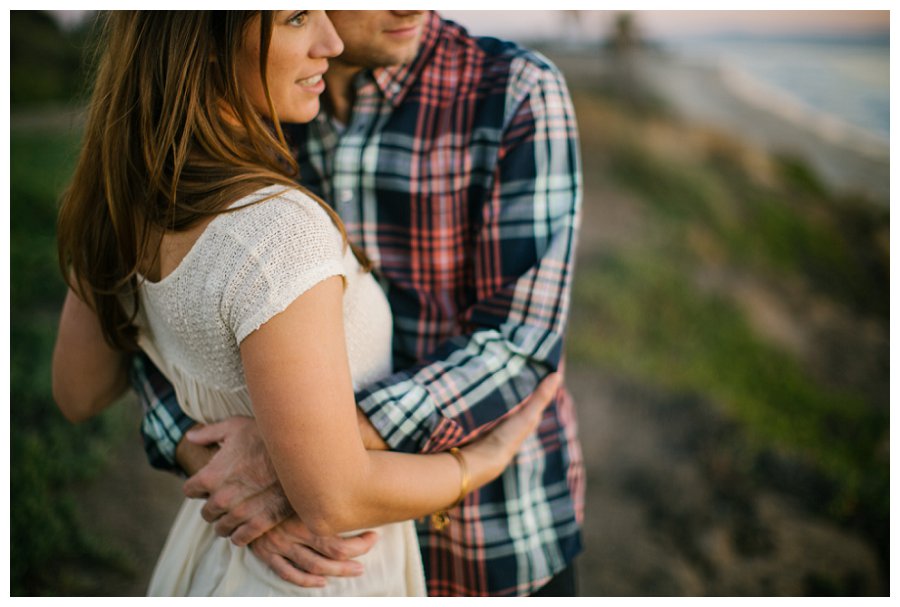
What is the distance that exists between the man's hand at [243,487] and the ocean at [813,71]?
366 centimetres

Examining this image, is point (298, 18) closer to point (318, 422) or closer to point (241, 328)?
point (241, 328)

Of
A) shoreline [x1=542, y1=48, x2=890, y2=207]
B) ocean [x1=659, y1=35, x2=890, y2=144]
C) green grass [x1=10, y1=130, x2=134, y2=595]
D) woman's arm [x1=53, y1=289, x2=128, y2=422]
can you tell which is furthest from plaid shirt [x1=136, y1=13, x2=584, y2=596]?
shoreline [x1=542, y1=48, x2=890, y2=207]

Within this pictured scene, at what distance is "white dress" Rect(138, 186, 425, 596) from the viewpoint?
107 cm

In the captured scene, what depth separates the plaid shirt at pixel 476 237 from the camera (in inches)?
57.7

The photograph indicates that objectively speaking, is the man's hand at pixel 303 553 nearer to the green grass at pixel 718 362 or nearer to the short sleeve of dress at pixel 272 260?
the short sleeve of dress at pixel 272 260

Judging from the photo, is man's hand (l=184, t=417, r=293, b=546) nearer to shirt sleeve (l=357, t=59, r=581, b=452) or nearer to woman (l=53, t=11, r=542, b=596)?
woman (l=53, t=11, r=542, b=596)

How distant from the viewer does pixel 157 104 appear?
3.93 ft

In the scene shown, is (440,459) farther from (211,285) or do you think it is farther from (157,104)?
(157,104)

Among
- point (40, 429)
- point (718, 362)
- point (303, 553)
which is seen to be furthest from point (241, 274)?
point (718, 362)

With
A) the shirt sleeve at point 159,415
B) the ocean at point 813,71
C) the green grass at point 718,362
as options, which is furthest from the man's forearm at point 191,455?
the ocean at point 813,71

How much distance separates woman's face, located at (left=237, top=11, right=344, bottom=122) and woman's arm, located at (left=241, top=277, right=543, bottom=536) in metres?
0.39

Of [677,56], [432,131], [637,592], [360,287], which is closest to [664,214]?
[677,56]

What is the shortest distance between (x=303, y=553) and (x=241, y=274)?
549mm

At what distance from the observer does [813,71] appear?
4.46 m
